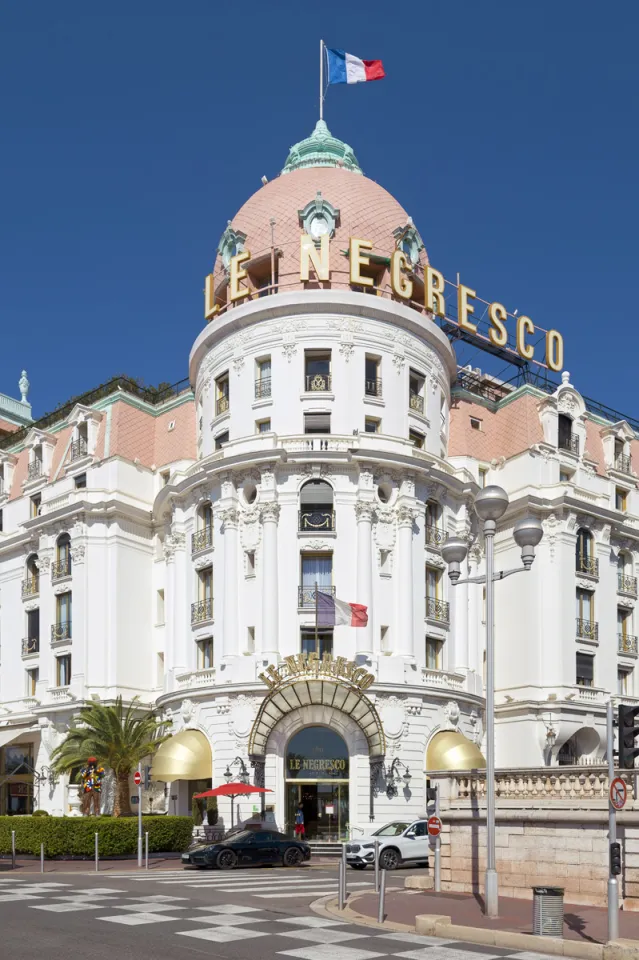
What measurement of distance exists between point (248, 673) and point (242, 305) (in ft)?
57.6

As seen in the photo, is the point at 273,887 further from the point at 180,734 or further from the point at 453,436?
the point at 453,436

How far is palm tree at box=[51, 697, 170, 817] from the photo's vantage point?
5028 centimetres

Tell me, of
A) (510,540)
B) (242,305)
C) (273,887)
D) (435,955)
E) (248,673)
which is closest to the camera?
(435,955)

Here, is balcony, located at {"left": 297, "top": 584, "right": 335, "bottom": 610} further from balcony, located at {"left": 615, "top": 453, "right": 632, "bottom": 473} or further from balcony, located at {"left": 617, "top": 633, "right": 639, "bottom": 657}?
balcony, located at {"left": 615, "top": 453, "right": 632, "bottom": 473}

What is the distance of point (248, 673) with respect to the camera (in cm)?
4975

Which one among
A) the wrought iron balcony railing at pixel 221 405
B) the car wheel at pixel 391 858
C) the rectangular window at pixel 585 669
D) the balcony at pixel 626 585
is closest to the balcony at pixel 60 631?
the wrought iron balcony railing at pixel 221 405

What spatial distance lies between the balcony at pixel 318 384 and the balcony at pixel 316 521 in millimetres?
5801

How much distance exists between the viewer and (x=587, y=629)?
5719 cm

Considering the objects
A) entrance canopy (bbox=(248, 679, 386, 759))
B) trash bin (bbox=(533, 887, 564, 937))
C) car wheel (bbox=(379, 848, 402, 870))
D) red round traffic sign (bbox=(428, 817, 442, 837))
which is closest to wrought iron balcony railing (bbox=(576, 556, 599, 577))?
entrance canopy (bbox=(248, 679, 386, 759))

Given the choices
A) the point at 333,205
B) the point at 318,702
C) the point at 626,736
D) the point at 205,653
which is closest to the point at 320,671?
the point at 318,702

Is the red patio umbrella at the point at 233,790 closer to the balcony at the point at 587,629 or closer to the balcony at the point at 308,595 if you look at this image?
the balcony at the point at 308,595

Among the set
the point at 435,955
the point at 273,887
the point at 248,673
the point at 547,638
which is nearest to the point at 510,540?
the point at 547,638

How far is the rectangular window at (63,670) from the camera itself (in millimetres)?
57500

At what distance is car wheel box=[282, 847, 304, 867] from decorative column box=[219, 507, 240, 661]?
12405mm
